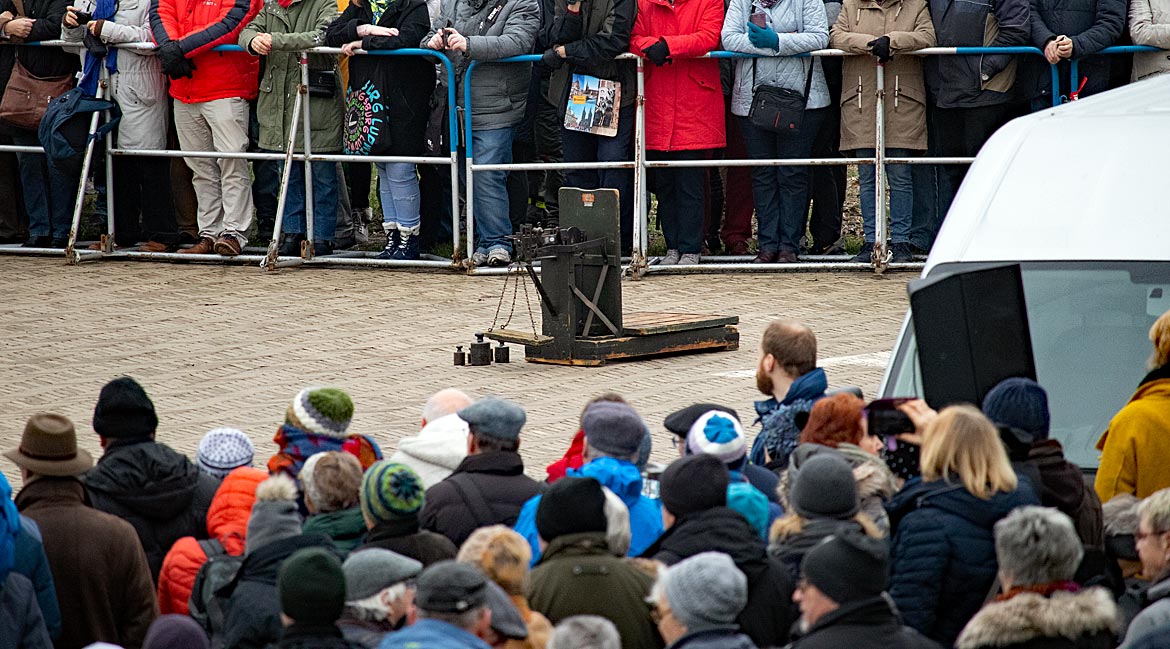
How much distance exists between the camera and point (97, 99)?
1495cm

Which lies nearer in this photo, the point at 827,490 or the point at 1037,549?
the point at 1037,549

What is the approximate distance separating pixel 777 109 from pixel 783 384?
23.0 ft

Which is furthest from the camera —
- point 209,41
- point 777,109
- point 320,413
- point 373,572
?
point 209,41

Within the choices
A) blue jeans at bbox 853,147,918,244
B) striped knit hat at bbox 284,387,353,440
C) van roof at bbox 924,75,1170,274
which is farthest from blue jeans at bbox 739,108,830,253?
striped knit hat at bbox 284,387,353,440

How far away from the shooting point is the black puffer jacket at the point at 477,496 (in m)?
5.80

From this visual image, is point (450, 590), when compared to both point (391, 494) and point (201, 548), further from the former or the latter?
point (201, 548)

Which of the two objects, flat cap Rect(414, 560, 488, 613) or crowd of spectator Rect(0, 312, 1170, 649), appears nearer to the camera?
flat cap Rect(414, 560, 488, 613)

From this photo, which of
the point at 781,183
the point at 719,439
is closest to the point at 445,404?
the point at 719,439

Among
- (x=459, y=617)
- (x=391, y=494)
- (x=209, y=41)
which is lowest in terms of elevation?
(x=459, y=617)

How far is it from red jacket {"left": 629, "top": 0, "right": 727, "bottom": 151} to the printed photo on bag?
32 cm

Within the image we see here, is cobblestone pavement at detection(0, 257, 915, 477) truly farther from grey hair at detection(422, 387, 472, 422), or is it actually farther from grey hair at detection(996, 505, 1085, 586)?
grey hair at detection(996, 505, 1085, 586)

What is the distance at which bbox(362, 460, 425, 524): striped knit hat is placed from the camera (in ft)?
17.1

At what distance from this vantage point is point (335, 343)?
476 inches

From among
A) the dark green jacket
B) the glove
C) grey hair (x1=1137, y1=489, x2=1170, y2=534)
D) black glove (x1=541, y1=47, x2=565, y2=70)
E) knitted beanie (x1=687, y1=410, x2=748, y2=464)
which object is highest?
the glove
